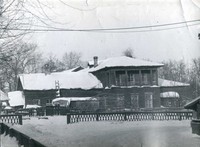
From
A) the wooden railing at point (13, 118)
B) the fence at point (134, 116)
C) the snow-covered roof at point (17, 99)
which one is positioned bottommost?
the fence at point (134, 116)

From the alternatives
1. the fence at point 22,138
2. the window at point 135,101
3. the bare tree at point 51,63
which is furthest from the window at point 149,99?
the fence at point 22,138

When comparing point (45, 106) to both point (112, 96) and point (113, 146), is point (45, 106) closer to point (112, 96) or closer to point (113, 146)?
point (112, 96)

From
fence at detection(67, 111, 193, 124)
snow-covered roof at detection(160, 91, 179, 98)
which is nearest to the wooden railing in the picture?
fence at detection(67, 111, 193, 124)

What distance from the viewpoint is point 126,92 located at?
98.6 ft

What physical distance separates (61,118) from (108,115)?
3142mm

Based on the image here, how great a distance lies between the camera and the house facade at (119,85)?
27.9 meters

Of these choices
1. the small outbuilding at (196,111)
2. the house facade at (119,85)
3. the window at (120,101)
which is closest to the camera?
the small outbuilding at (196,111)

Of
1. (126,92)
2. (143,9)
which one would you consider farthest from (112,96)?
(143,9)

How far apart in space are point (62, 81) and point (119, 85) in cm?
504

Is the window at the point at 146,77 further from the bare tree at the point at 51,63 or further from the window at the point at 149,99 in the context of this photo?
the bare tree at the point at 51,63

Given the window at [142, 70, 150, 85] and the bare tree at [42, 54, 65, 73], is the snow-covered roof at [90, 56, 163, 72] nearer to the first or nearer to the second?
the window at [142, 70, 150, 85]

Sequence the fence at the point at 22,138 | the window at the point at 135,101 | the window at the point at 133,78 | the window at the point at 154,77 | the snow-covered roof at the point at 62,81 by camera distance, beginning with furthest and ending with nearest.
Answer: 1. the window at the point at 154,77
2. the window at the point at 133,78
3. the window at the point at 135,101
4. the snow-covered roof at the point at 62,81
5. the fence at the point at 22,138

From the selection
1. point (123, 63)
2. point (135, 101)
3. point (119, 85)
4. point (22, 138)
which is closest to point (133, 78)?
point (119, 85)

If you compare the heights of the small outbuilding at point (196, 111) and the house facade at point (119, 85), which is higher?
the house facade at point (119, 85)
